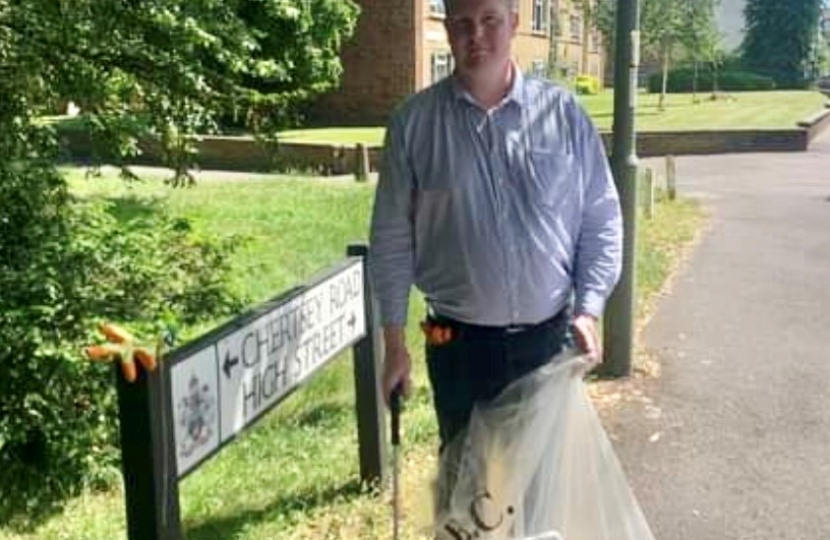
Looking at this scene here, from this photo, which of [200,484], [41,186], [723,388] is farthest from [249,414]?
[723,388]

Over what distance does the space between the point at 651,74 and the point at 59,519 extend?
55.2 meters

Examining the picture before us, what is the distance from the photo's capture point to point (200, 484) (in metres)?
4.77

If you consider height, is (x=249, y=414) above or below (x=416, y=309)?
above

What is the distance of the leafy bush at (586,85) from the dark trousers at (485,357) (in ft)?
152

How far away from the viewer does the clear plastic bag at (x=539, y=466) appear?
3.16m

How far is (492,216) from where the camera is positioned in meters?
3.00

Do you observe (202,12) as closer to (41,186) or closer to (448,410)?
(41,186)

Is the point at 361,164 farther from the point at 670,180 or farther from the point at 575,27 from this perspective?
the point at 575,27

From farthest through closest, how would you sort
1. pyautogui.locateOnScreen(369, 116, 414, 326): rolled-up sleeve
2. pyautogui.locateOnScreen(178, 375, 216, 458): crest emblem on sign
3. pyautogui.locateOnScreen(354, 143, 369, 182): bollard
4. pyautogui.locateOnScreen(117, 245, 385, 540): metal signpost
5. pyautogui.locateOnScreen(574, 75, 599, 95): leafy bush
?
pyautogui.locateOnScreen(574, 75, 599, 95): leafy bush < pyautogui.locateOnScreen(354, 143, 369, 182): bollard < pyautogui.locateOnScreen(369, 116, 414, 326): rolled-up sleeve < pyautogui.locateOnScreen(178, 375, 216, 458): crest emblem on sign < pyautogui.locateOnScreen(117, 245, 385, 540): metal signpost

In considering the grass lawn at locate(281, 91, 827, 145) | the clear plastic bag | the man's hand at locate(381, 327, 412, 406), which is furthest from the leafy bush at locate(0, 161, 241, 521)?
the grass lawn at locate(281, 91, 827, 145)

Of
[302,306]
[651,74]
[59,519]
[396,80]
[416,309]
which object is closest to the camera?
[302,306]

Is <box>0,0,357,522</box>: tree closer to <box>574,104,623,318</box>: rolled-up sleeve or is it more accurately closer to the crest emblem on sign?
the crest emblem on sign

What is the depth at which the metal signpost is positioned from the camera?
2551mm

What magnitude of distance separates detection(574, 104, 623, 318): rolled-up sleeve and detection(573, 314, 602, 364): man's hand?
2 cm
